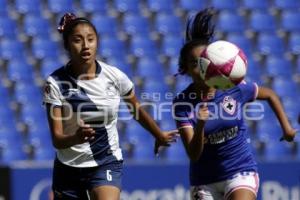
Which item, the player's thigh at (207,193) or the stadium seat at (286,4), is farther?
the stadium seat at (286,4)

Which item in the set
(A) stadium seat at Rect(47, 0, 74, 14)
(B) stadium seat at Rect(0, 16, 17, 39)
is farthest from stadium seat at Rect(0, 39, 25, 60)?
(A) stadium seat at Rect(47, 0, 74, 14)

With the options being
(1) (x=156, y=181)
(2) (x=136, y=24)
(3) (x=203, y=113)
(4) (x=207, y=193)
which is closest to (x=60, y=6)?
(2) (x=136, y=24)

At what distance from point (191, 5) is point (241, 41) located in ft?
3.02

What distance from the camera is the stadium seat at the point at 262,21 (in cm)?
1195

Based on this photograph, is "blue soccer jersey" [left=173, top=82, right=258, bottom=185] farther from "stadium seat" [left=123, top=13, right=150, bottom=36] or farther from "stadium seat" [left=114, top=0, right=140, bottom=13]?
"stadium seat" [left=114, top=0, right=140, bottom=13]

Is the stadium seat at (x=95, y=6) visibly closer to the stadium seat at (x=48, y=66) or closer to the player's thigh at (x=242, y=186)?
the stadium seat at (x=48, y=66)

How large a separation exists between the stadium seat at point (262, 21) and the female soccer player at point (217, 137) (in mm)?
6164

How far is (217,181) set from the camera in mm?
5801

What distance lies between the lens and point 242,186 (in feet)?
18.6

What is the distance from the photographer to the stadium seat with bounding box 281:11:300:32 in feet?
39.3

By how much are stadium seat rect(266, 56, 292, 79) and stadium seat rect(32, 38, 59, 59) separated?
299cm

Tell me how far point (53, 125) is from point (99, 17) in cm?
634

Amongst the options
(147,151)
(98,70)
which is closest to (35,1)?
(147,151)

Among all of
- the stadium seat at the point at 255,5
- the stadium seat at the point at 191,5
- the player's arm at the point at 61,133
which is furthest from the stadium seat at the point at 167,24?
the player's arm at the point at 61,133
